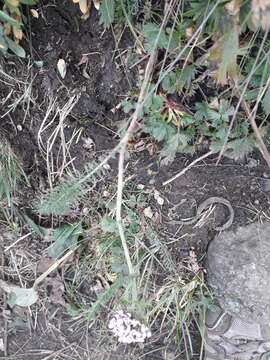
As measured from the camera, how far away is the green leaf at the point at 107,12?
1.35 m

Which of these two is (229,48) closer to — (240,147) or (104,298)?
(240,147)

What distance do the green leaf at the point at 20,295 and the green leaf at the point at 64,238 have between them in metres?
0.15

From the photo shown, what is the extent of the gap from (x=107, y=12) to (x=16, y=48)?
0.24m

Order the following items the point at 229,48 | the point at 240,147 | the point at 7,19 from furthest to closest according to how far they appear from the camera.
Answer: the point at 240,147 < the point at 7,19 < the point at 229,48

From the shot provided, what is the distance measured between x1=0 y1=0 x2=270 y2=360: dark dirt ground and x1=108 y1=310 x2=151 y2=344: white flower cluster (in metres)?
0.16

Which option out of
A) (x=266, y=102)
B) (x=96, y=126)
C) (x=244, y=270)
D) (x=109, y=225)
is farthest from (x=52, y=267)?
(x=266, y=102)

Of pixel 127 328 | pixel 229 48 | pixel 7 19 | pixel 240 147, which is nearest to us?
pixel 229 48

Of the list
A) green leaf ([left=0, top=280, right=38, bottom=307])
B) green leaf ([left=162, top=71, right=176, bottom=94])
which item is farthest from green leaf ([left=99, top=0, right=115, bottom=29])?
green leaf ([left=0, top=280, right=38, bottom=307])

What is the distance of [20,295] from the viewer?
1.76 meters

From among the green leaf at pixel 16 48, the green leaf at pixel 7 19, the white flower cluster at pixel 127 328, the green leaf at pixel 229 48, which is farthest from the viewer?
the white flower cluster at pixel 127 328

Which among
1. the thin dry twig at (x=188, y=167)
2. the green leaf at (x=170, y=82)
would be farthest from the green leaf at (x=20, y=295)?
the green leaf at (x=170, y=82)

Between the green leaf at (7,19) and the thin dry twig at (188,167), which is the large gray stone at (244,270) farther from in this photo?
the green leaf at (7,19)

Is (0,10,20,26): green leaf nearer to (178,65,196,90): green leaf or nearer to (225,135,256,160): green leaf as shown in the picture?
(178,65,196,90): green leaf

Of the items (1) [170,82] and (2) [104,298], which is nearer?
(1) [170,82]
